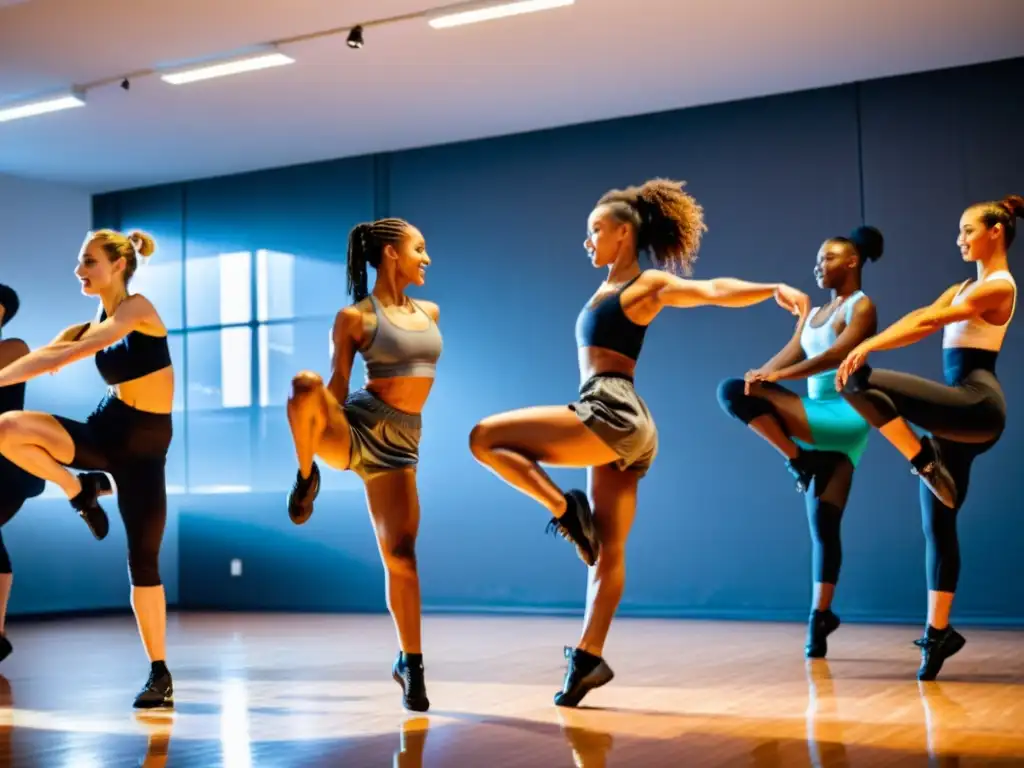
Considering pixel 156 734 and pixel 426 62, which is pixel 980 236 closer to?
pixel 156 734

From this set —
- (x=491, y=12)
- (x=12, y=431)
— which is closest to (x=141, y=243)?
(x=12, y=431)

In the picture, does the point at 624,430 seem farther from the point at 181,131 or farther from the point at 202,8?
the point at 181,131

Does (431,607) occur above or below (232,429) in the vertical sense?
below

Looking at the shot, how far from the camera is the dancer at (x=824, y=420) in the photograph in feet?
17.1

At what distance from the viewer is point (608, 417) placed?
12.8 feet

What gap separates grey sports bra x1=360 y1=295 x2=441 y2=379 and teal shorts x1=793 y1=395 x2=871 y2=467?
193 cm

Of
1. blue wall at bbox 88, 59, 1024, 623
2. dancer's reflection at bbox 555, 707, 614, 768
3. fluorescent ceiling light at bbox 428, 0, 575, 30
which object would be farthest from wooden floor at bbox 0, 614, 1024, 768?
fluorescent ceiling light at bbox 428, 0, 575, 30

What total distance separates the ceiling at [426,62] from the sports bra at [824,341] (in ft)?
6.10

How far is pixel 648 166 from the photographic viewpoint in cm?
834

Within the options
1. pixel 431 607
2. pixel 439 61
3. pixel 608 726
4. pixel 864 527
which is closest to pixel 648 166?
pixel 439 61

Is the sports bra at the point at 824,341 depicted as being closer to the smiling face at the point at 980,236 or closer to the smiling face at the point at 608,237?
the smiling face at the point at 980,236

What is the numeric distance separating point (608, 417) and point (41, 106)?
5.36 m

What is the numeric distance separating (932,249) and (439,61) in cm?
300

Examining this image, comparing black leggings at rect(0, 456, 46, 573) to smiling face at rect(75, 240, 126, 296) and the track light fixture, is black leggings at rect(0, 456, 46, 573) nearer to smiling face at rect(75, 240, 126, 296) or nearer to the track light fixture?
smiling face at rect(75, 240, 126, 296)
